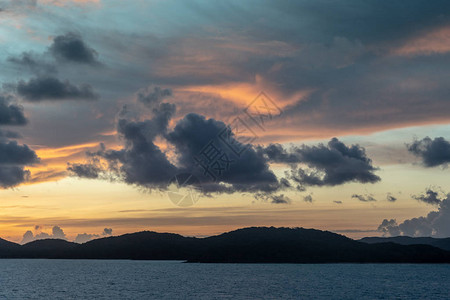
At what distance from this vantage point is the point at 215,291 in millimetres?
182375

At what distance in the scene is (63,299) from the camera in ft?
522

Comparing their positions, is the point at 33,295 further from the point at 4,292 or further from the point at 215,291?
the point at 215,291

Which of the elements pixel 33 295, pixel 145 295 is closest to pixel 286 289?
pixel 145 295

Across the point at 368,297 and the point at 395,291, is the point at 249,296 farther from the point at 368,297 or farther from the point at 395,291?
the point at 395,291

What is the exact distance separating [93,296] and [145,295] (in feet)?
62.6

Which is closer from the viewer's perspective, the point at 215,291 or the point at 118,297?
the point at 118,297

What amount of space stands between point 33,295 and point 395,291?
147 metres

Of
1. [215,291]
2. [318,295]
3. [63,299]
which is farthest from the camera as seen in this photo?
[215,291]

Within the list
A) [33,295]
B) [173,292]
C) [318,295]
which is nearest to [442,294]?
[318,295]

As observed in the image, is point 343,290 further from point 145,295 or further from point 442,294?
point 145,295

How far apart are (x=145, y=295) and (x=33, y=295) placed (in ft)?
138

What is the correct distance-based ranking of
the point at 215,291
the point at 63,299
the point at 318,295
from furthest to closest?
the point at 215,291 → the point at 318,295 → the point at 63,299

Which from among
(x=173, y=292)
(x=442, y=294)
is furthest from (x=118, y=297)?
(x=442, y=294)

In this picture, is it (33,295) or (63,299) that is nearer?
(63,299)
